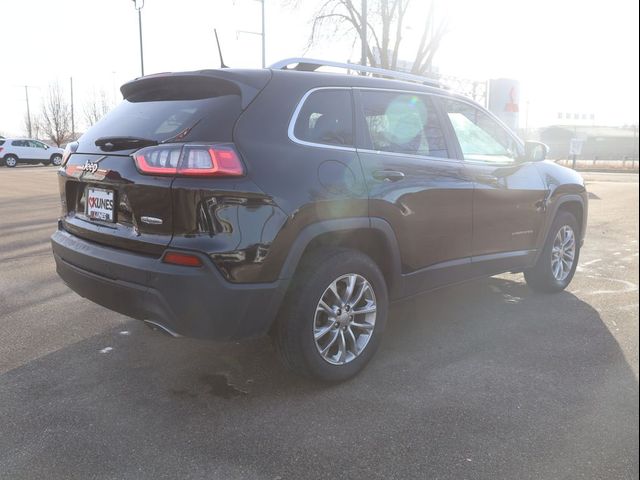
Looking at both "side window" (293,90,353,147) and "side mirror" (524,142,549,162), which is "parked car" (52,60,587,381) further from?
"side mirror" (524,142,549,162)

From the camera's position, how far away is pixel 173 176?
103 inches

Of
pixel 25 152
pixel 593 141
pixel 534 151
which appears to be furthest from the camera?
pixel 593 141

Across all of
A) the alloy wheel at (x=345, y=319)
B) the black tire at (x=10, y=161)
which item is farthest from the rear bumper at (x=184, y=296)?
the black tire at (x=10, y=161)

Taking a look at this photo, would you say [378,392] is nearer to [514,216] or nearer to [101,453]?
[101,453]

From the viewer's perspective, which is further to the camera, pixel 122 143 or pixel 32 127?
pixel 32 127

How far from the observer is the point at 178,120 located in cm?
282

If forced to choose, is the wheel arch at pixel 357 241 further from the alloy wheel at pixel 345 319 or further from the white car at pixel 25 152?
the white car at pixel 25 152

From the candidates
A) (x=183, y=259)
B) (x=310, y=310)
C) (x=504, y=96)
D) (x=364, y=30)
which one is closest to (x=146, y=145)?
(x=183, y=259)

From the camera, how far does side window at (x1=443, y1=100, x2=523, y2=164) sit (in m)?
4.00

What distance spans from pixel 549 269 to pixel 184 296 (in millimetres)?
3631

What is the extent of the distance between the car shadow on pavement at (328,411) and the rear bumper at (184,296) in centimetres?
49

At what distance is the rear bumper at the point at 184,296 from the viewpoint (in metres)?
2.56

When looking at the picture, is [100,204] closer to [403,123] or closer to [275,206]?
[275,206]

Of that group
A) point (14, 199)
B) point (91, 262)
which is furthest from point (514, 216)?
point (14, 199)
